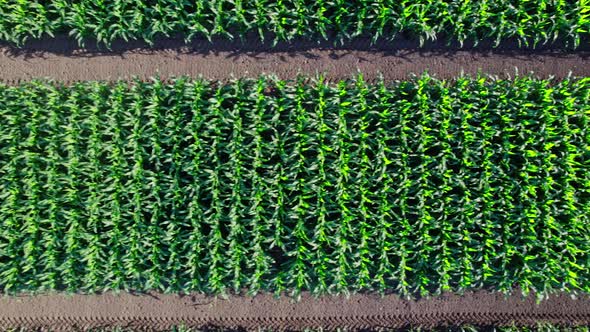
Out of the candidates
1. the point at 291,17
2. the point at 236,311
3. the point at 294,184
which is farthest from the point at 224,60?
the point at 236,311

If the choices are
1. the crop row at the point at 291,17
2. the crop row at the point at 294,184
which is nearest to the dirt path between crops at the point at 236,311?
the crop row at the point at 294,184

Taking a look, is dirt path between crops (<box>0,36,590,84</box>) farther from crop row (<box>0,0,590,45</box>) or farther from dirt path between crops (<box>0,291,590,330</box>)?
dirt path between crops (<box>0,291,590,330</box>)

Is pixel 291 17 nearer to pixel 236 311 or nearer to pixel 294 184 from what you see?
pixel 294 184

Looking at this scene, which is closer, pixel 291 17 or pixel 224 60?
pixel 291 17

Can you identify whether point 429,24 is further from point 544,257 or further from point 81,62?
point 81,62

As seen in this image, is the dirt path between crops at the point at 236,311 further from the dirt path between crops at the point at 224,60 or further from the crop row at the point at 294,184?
the dirt path between crops at the point at 224,60

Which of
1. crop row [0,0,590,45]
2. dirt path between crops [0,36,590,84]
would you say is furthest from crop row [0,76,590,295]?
crop row [0,0,590,45]

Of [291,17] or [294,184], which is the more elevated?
[291,17]

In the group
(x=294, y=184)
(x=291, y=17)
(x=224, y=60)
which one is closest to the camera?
(x=294, y=184)
